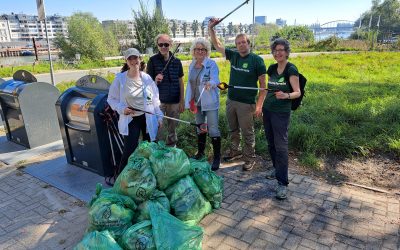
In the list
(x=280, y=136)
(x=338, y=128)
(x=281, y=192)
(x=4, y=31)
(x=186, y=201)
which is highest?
(x=4, y=31)

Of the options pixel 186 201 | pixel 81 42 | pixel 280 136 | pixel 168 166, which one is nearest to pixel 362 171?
pixel 280 136

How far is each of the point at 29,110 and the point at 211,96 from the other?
3.30 m

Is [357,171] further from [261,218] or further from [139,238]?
[139,238]

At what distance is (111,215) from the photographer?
2.54m

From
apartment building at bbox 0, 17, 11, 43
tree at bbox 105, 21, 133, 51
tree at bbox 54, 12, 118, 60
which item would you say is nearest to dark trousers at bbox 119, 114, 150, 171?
tree at bbox 54, 12, 118, 60

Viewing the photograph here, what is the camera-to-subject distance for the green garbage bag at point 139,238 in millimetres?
2291

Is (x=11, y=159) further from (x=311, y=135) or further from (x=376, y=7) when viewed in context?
(x=376, y=7)

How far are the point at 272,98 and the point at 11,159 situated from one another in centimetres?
431

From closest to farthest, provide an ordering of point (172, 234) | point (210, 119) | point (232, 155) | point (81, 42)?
point (172, 234), point (210, 119), point (232, 155), point (81, 42)

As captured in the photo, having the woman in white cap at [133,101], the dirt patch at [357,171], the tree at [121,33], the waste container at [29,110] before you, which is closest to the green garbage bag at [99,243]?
the woman in white cap at [133,101]

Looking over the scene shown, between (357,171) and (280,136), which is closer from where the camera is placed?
(280,136)

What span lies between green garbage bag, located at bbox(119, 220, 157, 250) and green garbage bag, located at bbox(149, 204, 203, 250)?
50 millimetres

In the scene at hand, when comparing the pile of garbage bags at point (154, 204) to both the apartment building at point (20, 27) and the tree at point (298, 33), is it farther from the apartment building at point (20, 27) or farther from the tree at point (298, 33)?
the apartment building at point (20, 27)

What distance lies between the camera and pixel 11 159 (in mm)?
5074
